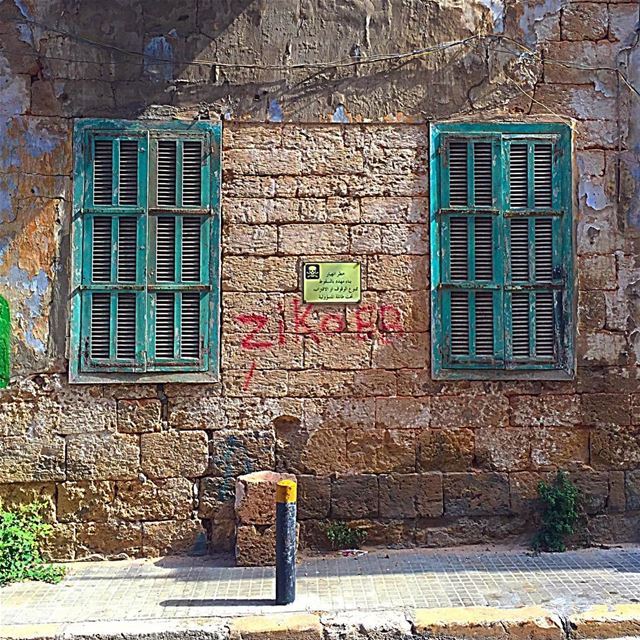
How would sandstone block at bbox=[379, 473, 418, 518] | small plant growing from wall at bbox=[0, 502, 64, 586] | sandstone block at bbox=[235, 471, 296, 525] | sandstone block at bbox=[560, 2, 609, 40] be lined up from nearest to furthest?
Answer: small plant growing from wall at bbox=[0, 502, 64, 586] < sandstone block at bbox=[235, 471, 296, 525] < sandstone block at bbox=[379, 473, 418, 518] < sandstone block at bbox=[560, 2, 609, 40]

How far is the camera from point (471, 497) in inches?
237

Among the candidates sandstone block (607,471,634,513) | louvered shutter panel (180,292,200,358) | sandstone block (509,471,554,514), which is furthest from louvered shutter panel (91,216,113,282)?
sandstone block (607,471,634,513)

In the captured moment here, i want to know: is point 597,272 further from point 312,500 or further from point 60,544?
point 60,544

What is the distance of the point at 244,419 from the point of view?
5961 mm

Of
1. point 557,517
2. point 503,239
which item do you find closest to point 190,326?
point 503,239

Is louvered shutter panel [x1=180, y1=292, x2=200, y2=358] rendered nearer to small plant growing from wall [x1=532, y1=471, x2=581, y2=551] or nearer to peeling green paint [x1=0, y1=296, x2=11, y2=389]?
peeling green paint [x1=0, y1=296, x2=11, y2=389]

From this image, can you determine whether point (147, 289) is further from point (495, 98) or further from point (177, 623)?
point (495, 98)

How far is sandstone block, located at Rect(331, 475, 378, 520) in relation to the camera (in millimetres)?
5957

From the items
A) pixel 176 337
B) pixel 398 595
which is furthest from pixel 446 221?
pixel 398 595

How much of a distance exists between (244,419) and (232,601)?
152 cm

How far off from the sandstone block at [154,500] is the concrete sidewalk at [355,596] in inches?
13.6

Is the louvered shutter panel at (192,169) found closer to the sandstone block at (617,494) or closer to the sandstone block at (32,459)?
the sandstone block at (32,459)

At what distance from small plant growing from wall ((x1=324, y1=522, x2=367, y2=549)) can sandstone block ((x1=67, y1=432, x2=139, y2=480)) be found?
1586mm

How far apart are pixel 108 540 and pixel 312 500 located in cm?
161
